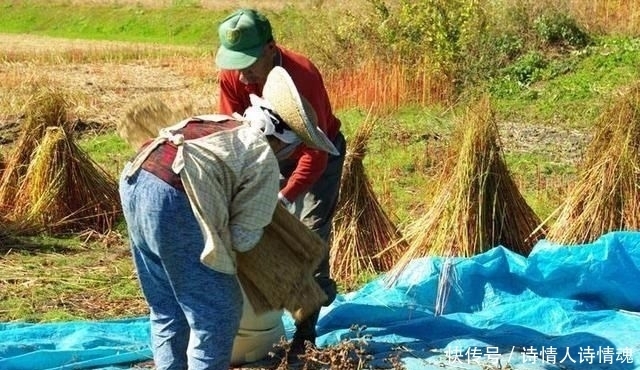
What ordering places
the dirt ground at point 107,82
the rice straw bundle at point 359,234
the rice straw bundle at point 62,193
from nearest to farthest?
the rice straw bundle at point 359,234 → the rice straw bundle at point 62,193 → the dirt ground at point 107,82

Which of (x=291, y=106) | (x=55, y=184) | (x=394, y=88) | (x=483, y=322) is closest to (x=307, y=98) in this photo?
(x=291, y=106)

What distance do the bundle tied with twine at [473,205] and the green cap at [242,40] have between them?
5.98 feet

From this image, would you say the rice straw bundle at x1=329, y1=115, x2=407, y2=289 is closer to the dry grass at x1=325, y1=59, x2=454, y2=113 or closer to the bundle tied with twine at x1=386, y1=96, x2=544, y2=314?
the bundle tied with twine at x1=386, y1=96, x2=544, y2=314

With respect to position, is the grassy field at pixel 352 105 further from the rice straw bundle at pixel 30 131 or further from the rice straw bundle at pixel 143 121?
the rice straw bundle at pixel 30 131

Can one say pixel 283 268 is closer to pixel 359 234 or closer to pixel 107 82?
pixel 359 234

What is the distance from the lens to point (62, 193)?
22.1ft

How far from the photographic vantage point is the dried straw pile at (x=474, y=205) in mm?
5016

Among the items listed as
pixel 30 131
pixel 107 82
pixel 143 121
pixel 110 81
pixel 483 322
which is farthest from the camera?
pixel 110 81

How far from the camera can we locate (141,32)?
3041 cm

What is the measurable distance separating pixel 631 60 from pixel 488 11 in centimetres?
223

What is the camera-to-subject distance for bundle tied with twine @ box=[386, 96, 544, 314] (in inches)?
197

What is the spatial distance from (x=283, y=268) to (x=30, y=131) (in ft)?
13.8

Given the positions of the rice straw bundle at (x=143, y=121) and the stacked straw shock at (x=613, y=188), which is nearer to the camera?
the rice straw bundle at (x=143, y=121)

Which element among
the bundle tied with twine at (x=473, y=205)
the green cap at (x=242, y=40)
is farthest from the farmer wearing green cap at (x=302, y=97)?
the bundle tied with twine at (x=473, y=205)
